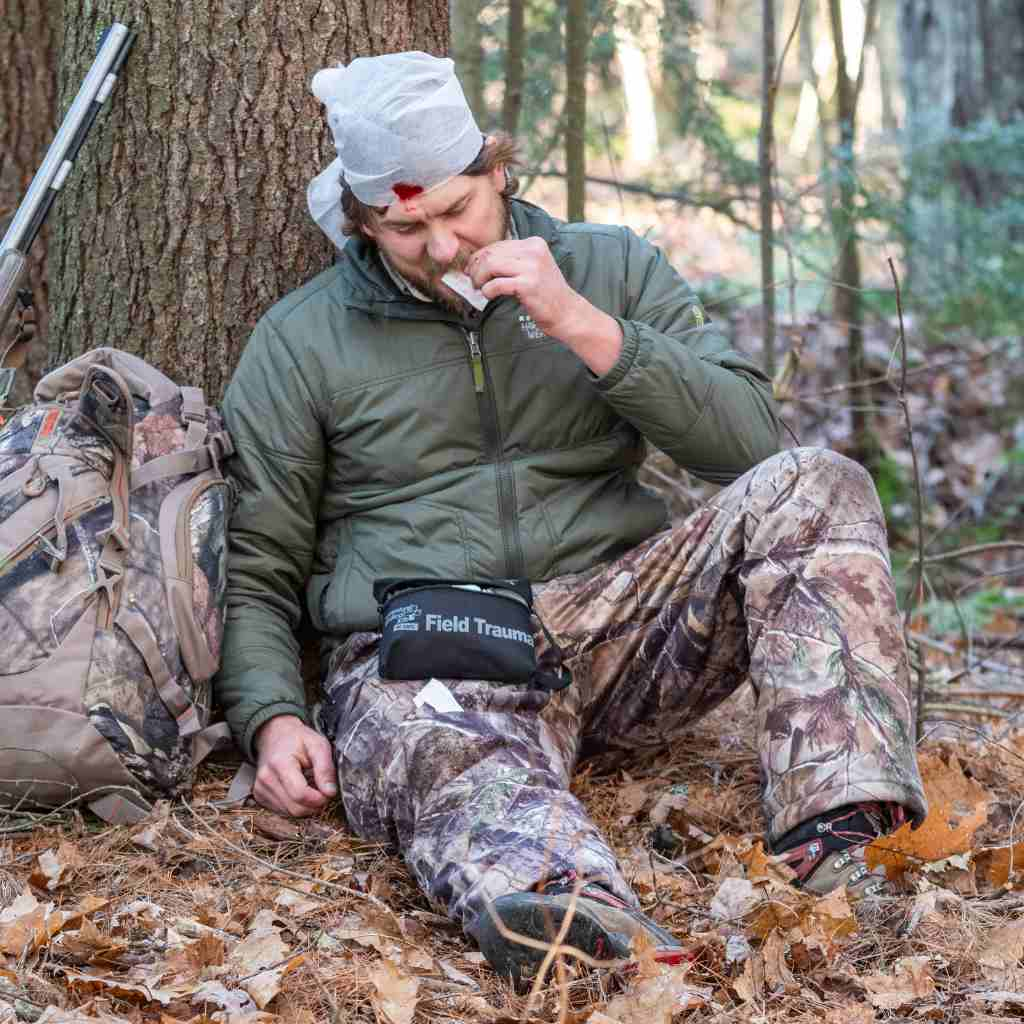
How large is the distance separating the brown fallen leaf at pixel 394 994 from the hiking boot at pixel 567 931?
0.16m

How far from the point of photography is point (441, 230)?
3.33 m

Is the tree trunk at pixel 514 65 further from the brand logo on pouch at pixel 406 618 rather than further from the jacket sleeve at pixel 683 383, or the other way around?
the brand logo on pouch at pixel 406 618

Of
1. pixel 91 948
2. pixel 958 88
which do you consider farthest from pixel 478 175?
pixel 958 88

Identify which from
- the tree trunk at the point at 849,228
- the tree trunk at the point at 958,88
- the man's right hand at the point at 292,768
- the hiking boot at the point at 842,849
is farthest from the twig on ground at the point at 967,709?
the tree trunk at the point at 958,88

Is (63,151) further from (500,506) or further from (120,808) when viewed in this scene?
(120,808)

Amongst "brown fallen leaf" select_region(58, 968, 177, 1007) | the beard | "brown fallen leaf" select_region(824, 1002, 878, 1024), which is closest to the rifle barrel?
the beard

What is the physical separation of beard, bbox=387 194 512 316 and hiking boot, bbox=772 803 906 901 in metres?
1.49

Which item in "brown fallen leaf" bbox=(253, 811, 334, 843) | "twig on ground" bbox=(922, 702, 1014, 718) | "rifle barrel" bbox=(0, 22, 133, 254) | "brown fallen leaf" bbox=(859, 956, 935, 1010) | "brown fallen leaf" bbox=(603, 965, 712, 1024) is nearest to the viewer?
"brown fallen leaf" bbox=(603, 965, 712, 1024)

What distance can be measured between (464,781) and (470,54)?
3.62 m

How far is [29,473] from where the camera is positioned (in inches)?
126

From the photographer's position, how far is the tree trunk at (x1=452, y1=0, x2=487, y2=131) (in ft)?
18.4

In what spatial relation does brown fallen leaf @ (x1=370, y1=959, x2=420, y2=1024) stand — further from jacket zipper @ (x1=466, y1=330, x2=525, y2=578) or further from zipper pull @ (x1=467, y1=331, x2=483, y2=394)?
zipper pull @ (x1=467, y1=331, x2=483, y2=394)

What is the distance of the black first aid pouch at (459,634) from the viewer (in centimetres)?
319

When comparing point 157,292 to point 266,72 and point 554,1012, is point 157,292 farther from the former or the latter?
point 554,1012
